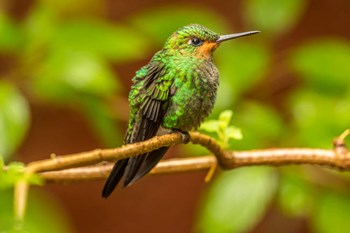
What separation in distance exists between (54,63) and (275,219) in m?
1.75

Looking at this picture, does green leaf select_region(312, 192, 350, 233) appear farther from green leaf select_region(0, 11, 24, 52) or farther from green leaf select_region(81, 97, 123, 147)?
green leaf select_region(0, 11, 24, 52)

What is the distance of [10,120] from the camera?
166 centimetres

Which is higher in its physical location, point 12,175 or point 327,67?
point 327,67

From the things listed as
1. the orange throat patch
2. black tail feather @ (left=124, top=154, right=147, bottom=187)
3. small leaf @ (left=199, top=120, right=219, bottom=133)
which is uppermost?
the orange throat patch

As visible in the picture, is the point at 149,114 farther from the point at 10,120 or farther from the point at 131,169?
the point at 10,120

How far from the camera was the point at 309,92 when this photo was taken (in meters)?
2.14

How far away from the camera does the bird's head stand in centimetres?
108

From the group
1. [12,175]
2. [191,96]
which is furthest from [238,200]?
[12,175]

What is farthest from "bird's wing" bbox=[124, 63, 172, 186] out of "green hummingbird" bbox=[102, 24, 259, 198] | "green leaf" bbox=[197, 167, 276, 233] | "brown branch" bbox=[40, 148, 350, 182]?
"green leaf" bbox=[197, 167, 276, 233]

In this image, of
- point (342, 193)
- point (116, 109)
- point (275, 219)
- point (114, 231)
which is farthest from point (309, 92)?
point (114, 231)

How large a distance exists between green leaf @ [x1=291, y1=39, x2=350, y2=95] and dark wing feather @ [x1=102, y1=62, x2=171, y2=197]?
3.57 ft

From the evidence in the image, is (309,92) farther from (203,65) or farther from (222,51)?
(203,65)

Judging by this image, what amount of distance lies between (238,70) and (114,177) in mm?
1150

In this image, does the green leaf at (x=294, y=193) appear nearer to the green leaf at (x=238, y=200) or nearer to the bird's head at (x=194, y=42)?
the green leaf at (x=238, y=200)
